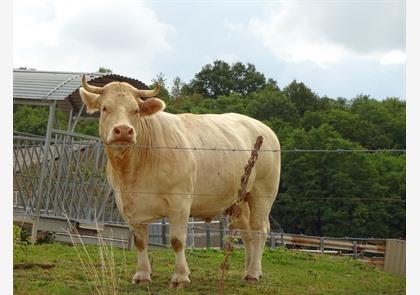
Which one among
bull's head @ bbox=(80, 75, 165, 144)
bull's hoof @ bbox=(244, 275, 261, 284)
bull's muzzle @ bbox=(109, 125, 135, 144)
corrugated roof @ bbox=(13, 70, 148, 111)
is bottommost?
bull's hoof @ bbox=(244, 275, 261, 284)

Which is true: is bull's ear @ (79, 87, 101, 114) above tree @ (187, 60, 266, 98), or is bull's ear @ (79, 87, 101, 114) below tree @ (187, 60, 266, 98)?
below

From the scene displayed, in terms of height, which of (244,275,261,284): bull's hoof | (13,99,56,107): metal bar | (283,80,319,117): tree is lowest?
(244,275,261,284): bull's hoof

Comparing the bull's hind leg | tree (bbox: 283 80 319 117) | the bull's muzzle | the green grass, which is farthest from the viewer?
tree (bbox: 283 80 319 117)

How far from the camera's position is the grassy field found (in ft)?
24.2

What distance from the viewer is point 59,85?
1372 cm

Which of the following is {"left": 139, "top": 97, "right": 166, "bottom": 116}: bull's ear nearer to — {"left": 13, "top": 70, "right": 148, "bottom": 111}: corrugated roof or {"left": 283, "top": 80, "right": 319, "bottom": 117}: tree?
{"left": 13, "top": 70, "right": 148, "bottom": 111}: corrugated roof

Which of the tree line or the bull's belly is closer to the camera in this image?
the bull's belly

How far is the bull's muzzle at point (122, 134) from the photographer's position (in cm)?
726

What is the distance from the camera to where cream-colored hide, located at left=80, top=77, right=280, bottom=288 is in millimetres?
7734

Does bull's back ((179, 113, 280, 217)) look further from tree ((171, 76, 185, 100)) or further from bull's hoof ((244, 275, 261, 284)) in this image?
tree ((171, 76, 185, 100))

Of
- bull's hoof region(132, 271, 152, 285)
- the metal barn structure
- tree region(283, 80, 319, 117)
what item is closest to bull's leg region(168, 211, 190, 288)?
bull's hoof region(132, 271, 152, 285)

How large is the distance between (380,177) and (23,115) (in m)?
19.5

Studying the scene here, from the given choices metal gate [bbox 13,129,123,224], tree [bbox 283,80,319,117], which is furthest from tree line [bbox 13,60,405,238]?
metal gate [bbox 13,129,123,224]

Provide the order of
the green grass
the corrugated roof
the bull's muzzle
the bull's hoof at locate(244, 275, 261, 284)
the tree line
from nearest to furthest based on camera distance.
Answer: the bull's muzzle, the green grass, the bull's hoof at locate(244, 275, 261, 284), the corrugated roof, the tree line
